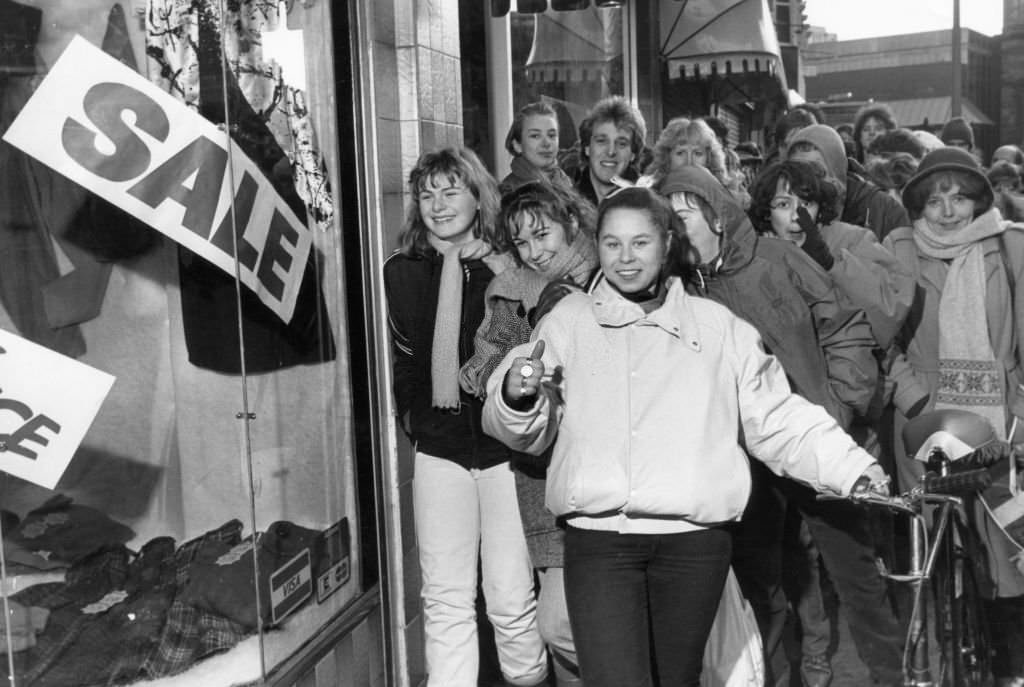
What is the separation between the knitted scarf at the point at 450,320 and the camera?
13.3 feet

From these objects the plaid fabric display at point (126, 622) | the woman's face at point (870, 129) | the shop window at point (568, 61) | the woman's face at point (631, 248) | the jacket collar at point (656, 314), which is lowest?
the plaid fabric display at point (126, 622)

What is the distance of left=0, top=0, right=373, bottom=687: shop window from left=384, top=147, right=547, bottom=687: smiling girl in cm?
28

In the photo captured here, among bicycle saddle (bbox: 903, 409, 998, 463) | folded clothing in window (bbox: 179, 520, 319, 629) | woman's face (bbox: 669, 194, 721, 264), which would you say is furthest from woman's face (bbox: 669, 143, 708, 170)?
folded clothing in window (bbox: 179, 520, 319, 629)

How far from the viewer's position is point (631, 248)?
→ 3523mm

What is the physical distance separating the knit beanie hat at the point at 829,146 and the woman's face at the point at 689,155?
436mm

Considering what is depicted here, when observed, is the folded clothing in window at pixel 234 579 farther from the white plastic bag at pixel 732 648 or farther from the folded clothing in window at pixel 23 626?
the white plastic bag at pixel 732 648

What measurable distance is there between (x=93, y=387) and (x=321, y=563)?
1159mm

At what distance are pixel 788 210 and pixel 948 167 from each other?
841 mm

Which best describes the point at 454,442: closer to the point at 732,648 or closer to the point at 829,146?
the point at 732,648

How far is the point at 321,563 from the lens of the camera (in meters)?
4.17

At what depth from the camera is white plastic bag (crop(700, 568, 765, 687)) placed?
3691 mm

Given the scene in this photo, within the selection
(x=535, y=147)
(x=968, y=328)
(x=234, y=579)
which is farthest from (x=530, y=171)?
(x=234, y=579)

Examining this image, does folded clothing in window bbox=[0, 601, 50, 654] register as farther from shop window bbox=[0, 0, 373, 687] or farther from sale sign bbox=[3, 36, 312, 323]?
sale sign bbox=[3, 36, 312, 323]

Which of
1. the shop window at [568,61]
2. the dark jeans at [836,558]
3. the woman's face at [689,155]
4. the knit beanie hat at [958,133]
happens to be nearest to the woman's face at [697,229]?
the dark jeans at [836,558]
